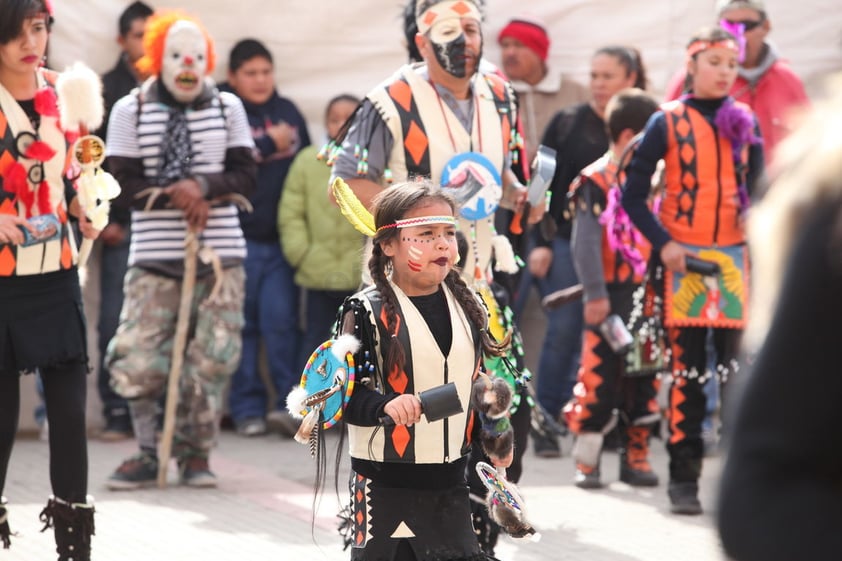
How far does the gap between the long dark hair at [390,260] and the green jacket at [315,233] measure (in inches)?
175

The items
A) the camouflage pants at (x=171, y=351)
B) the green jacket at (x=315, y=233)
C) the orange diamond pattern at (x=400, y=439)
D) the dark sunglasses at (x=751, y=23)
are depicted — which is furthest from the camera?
the green jacket at (x=315, y=233)

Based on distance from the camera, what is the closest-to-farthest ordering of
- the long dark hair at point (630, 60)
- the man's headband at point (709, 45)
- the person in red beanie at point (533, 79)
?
the man's headband at point (709, 45) < the long dark hair at point (630, 60) < the person in red beanie at point (533, 79)

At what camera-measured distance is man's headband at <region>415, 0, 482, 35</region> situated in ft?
16.8

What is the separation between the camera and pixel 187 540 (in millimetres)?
5809

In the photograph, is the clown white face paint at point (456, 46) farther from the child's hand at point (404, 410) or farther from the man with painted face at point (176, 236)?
the man with painted face at point (176, 236)

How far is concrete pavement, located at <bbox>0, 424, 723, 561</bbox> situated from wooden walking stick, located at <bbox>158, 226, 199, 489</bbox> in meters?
0.19

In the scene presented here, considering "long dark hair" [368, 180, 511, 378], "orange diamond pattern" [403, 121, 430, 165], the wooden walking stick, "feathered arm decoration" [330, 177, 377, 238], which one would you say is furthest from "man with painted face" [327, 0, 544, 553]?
the wooden walking stick

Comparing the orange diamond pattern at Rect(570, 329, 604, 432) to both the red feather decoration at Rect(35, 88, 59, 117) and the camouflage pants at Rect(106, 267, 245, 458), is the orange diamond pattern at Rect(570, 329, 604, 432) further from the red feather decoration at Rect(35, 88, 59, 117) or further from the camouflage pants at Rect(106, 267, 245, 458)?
the red feather decoration at Rect(35, 88, 59, 117)

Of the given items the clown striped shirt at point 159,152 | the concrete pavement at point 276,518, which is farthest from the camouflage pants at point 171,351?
the concrete pavement at point 276,518

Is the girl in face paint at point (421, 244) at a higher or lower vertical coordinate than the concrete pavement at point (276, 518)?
higher

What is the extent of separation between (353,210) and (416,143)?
0.75 m

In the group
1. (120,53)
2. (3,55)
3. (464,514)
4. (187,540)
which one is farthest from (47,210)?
(120,53)

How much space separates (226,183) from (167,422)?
1.21 m

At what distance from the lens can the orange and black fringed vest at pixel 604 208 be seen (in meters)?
7.12
